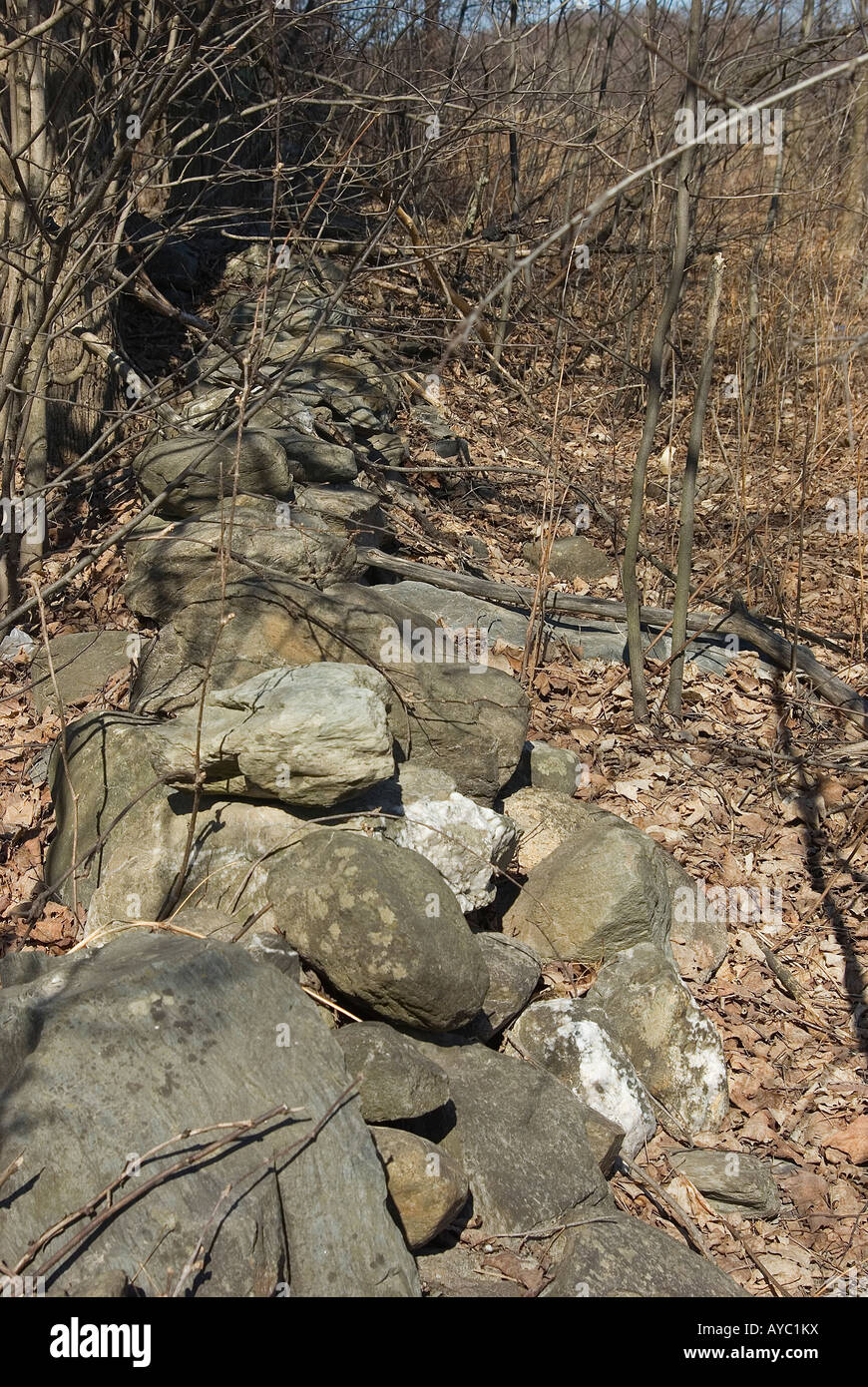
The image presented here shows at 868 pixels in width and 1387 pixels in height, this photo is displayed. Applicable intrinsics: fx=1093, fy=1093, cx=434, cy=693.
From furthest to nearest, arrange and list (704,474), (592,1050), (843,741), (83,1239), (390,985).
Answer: (704,474) → (843,741) → (592,1050) → (390,985) → (83,1239)

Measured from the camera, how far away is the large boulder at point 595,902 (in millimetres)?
4559

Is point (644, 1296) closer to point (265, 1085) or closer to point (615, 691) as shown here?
point (265, 1085)

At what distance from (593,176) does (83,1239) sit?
11.0 metres

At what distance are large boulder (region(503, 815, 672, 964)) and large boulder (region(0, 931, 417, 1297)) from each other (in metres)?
1.77

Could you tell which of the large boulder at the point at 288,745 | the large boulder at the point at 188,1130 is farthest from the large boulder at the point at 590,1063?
the large boulder at the point at 188,1130

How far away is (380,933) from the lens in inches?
135

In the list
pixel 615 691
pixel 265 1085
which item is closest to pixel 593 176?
pixel 615 691

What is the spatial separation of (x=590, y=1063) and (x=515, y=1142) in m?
0.59

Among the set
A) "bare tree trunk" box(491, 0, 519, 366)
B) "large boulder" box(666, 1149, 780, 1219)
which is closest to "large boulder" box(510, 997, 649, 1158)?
"large boulder" box(666, 1149, 780, 1219)

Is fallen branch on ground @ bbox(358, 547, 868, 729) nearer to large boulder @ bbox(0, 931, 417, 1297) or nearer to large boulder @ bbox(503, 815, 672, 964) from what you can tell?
large boulder @ bbox(503, 815, 672, 964)

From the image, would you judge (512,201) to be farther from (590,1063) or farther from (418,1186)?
(418,1186)

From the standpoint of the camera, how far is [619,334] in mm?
10516

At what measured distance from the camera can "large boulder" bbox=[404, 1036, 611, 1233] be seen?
131 inches

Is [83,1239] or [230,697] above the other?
[230,697]
